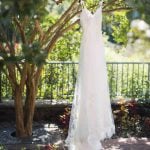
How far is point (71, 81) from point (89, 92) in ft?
8.01

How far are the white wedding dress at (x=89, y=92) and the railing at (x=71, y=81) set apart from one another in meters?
2.14

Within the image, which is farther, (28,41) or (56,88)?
(56,88)

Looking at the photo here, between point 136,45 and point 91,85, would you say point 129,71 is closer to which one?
point 91,85

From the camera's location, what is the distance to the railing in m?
8.32

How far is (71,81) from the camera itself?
27.9 ft

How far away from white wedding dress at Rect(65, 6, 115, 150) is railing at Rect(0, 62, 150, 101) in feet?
7.03

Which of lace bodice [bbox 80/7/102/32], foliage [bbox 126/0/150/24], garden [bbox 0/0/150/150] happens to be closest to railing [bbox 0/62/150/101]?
garden [bbox 0/0/150/150]

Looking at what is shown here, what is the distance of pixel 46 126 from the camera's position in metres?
7.61

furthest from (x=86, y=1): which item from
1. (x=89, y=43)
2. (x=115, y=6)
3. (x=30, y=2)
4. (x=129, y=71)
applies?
(x=30, y=2)

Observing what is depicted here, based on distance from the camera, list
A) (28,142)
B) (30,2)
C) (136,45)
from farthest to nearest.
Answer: (28,142)
(30,2)
(136,45)

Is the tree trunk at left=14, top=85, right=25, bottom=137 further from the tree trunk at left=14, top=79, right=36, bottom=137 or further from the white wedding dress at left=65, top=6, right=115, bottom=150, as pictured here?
the white wedding dress at left=65, top=6, right=115, bottom=150

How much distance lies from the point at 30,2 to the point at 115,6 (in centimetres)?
421

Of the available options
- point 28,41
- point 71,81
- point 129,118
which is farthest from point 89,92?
point 71,81

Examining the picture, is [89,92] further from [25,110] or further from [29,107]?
[25,110]
